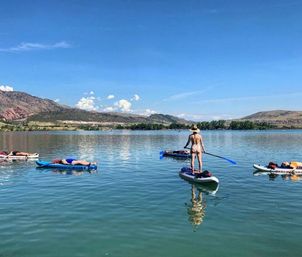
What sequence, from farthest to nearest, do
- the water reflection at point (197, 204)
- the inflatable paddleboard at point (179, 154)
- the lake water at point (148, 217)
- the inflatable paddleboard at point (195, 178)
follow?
the inflatable paddleboard at point (179, 154), the inflatable paddleboard at point (195, 178), the water reflection at point (197, 204), the lake water at point (148, 217)

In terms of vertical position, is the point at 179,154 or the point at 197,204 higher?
the point at 179,154

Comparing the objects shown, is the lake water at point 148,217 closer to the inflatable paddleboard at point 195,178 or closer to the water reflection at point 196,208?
the water reflection at point 196,208

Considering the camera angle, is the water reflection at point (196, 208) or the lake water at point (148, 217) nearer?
the lake water at point (148, 217)

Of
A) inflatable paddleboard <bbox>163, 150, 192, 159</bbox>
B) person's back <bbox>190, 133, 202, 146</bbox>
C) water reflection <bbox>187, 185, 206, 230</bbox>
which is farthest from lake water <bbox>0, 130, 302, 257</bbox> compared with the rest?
inflatable paddleboard <bbox>163, 150, 192, 159</bbox>

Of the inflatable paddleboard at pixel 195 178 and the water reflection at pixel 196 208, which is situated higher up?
the inflatable paddleboard at pixel 195 178

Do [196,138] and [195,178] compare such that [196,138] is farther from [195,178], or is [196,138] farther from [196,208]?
[196,208]

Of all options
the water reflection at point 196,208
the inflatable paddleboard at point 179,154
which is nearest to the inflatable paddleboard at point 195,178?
the water reflection at point 196,208

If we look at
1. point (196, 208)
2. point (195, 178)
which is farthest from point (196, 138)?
point (196, 208)

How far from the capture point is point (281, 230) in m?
21.5

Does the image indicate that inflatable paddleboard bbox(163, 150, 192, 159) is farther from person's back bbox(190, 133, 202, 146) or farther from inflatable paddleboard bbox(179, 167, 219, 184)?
person's back bbox(190, 133, 202, 146)

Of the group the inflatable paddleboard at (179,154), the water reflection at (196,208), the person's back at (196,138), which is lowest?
the water reflection at (196,208)

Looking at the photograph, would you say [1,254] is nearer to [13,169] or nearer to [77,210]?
[77,210]

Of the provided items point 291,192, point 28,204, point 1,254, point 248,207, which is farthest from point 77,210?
point 291,192

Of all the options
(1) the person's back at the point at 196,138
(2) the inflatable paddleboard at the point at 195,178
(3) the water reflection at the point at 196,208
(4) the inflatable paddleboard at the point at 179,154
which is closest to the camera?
(3) the water reflection at the point at 196,208
